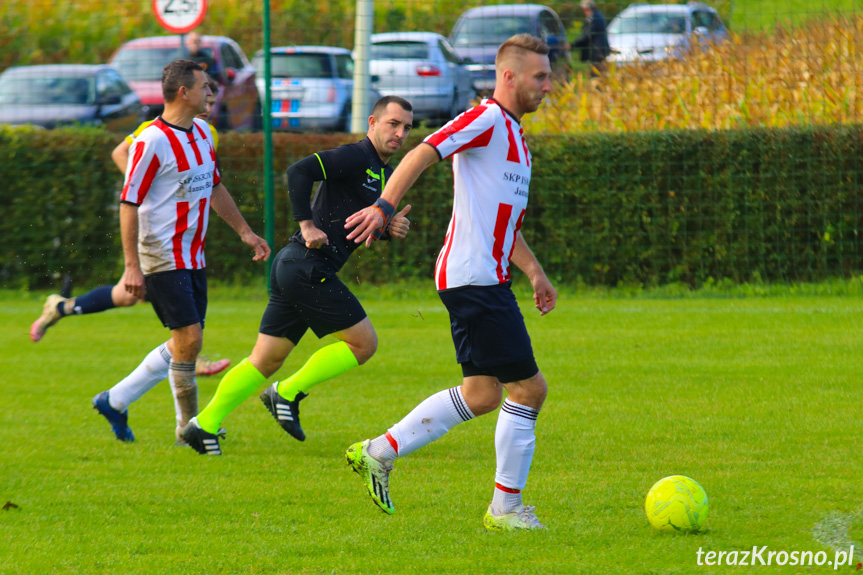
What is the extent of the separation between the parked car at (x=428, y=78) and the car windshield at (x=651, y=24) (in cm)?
226

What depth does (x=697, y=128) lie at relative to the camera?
40.0 feet

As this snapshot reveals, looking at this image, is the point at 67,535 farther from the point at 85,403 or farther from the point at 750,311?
the point at 750,311

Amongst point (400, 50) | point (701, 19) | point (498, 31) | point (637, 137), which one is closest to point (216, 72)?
point (400, 50)

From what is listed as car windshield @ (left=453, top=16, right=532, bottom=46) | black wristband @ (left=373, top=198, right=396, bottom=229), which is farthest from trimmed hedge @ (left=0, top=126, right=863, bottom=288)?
black wristband @ (left=373, top=198, right=396, bottom=229)

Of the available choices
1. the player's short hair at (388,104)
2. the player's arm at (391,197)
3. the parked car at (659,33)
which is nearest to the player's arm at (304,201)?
the player's short hair at (388,104)

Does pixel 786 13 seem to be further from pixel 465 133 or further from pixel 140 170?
pixel 465 133

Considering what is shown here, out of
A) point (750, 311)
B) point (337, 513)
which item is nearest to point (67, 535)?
point (337, 513)

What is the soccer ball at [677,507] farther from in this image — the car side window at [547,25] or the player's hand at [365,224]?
the car side window at [547,25]

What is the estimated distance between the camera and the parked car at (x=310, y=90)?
44.6ft

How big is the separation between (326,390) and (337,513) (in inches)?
129

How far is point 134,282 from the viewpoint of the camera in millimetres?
5922

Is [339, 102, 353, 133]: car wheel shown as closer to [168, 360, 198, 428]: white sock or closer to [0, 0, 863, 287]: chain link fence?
[0, 0, 863, 287]: chain link fence

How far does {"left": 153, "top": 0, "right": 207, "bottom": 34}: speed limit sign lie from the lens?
12.2 meters

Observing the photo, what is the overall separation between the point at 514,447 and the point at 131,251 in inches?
103
